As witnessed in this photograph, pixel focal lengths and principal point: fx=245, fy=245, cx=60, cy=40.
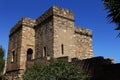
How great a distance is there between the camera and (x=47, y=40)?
22516 millimetres

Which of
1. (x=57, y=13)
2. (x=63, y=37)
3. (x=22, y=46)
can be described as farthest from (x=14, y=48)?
(x=57, y=13)

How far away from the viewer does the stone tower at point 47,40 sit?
21969 mm

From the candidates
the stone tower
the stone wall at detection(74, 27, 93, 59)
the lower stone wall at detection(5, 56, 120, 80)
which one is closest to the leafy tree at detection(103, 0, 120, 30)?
the lower stone wall at detection(5, 56, 120, 80)

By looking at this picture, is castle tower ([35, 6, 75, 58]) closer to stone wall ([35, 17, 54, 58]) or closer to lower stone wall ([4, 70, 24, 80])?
stone wall ([35, 17, 54, 58])

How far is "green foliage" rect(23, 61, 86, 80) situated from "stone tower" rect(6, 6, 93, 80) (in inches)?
116

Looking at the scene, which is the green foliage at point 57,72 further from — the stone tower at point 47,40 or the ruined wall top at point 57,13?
the ruined wall top at point 57,13

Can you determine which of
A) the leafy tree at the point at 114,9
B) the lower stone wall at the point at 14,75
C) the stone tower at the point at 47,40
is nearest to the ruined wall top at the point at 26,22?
→ the stone tower at the point at 47,40

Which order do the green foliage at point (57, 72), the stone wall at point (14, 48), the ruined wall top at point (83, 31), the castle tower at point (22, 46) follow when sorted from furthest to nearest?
the ruined wall top at point (83, 31) → the stone wall at point (14, 48) → the castle tower at point (22, 46) → the green foliage at point (57, 72)

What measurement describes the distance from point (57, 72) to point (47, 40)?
6377mm

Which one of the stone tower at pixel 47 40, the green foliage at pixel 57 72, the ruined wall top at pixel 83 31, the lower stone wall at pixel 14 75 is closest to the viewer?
the green foliage at pixel 57 72

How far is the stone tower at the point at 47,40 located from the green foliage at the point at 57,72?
2.95m

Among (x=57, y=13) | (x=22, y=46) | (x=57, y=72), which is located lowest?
(x=57, y=72)

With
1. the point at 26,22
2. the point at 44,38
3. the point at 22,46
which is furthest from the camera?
the point at 26,22

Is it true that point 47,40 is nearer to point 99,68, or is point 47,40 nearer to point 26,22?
point 26,22
